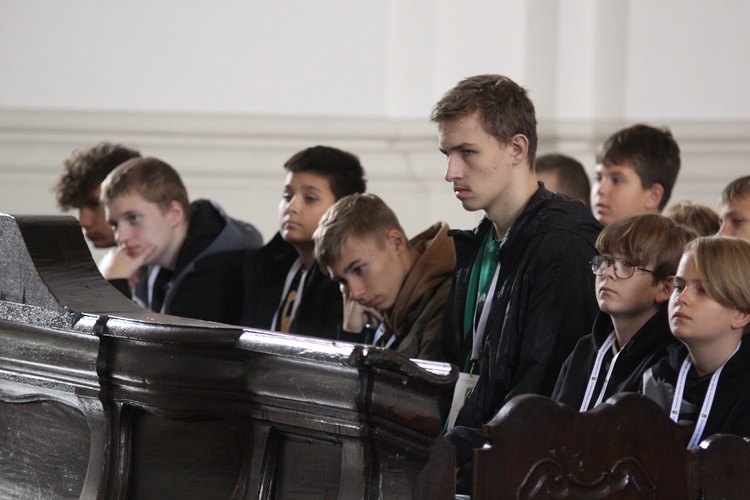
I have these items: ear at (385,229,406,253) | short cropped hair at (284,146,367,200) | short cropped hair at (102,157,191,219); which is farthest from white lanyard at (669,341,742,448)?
short cropped hair at (102,157,191,219)

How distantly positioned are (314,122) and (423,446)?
422 cm

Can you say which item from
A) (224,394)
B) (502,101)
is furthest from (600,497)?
(502,101)

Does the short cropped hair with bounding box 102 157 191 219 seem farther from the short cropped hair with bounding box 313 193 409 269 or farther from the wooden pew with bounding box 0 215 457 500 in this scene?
the wooden pew with bounding box 0 215 457 500

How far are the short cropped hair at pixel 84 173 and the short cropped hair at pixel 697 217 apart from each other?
2209 millimetres

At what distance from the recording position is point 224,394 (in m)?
1.81

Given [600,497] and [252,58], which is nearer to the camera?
[600,497]

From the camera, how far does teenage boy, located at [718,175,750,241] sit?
3.67 metres

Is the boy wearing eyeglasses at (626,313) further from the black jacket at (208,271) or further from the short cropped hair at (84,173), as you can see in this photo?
the short cropped hair at (84,173)

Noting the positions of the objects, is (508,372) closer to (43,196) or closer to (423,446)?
(423,446)

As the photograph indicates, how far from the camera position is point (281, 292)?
4.07 m

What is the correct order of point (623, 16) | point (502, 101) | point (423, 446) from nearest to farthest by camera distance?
point (423, 446) → point (502, 101) → point (623, 16)

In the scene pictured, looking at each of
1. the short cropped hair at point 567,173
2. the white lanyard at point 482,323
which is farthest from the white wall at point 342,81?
the white lanyard at point 482,323

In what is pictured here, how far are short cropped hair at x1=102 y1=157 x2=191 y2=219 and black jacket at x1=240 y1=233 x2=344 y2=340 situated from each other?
363mm

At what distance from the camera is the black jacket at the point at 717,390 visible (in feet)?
7.61
